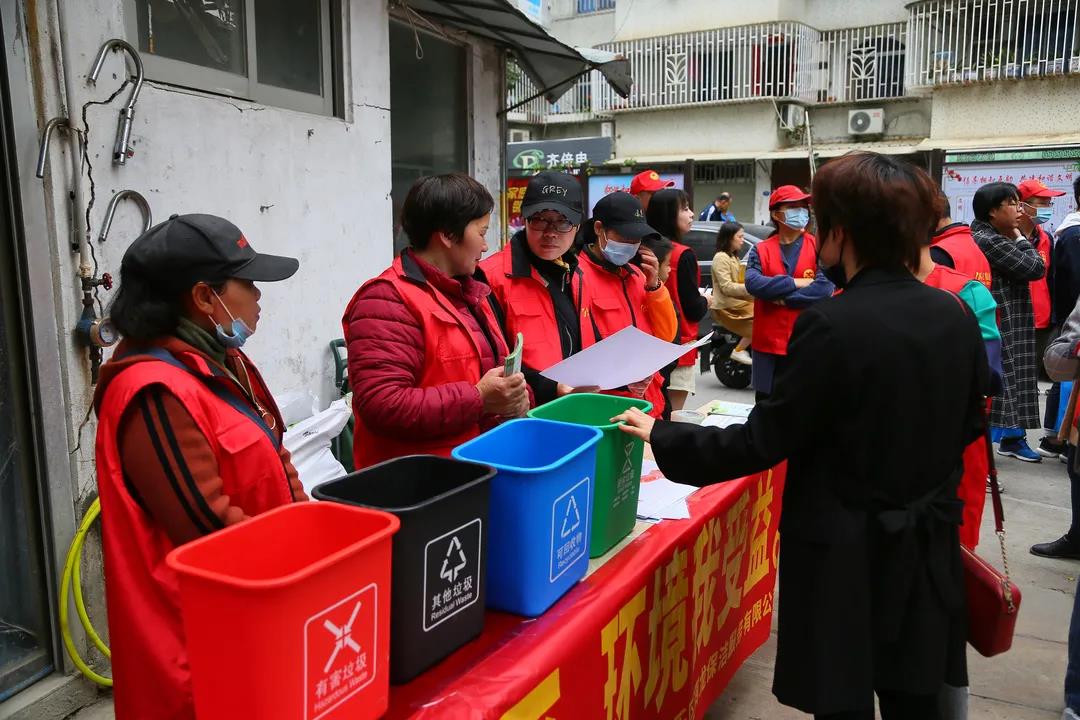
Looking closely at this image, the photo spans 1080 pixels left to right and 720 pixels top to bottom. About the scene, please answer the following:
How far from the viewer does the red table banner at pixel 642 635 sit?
1491 mm

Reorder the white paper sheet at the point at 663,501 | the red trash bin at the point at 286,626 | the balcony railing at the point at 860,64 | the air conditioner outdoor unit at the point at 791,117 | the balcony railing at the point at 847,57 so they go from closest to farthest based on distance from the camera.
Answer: the red trash bin at the point at 286,626 → the white paper sheet at the point at 663,501 → the balcony railing at the point at 847,57 → the balcony railing at the point at 860,64 → the air conditioner outdoor unit at the point at 791,117

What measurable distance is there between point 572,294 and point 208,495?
1872 mm

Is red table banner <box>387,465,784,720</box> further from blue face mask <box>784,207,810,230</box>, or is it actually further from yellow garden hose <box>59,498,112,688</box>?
blue face mask <box>784,207,810,230</box>

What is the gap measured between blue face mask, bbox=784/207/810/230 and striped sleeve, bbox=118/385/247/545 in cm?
410

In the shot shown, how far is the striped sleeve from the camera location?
1.50m

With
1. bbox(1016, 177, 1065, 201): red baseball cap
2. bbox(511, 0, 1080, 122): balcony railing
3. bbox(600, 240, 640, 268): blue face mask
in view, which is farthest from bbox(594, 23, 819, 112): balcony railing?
bbox(600, 240, 640, 268): blue face mask

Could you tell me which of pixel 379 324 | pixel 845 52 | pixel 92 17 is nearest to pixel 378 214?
pixel 92 17

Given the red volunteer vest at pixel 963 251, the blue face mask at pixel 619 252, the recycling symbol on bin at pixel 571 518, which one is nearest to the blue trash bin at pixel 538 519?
the recycling symbol on bin at pixel 571 518

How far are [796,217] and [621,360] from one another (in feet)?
9.73

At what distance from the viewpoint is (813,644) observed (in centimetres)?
183

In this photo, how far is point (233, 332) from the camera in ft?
5.74

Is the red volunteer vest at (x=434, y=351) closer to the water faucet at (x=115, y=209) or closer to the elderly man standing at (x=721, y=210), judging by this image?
the water faucet at (x=115, y=209)

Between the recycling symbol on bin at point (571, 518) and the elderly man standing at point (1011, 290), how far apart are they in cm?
460

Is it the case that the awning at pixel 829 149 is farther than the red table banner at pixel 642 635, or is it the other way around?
the awning at pixel 829 149
